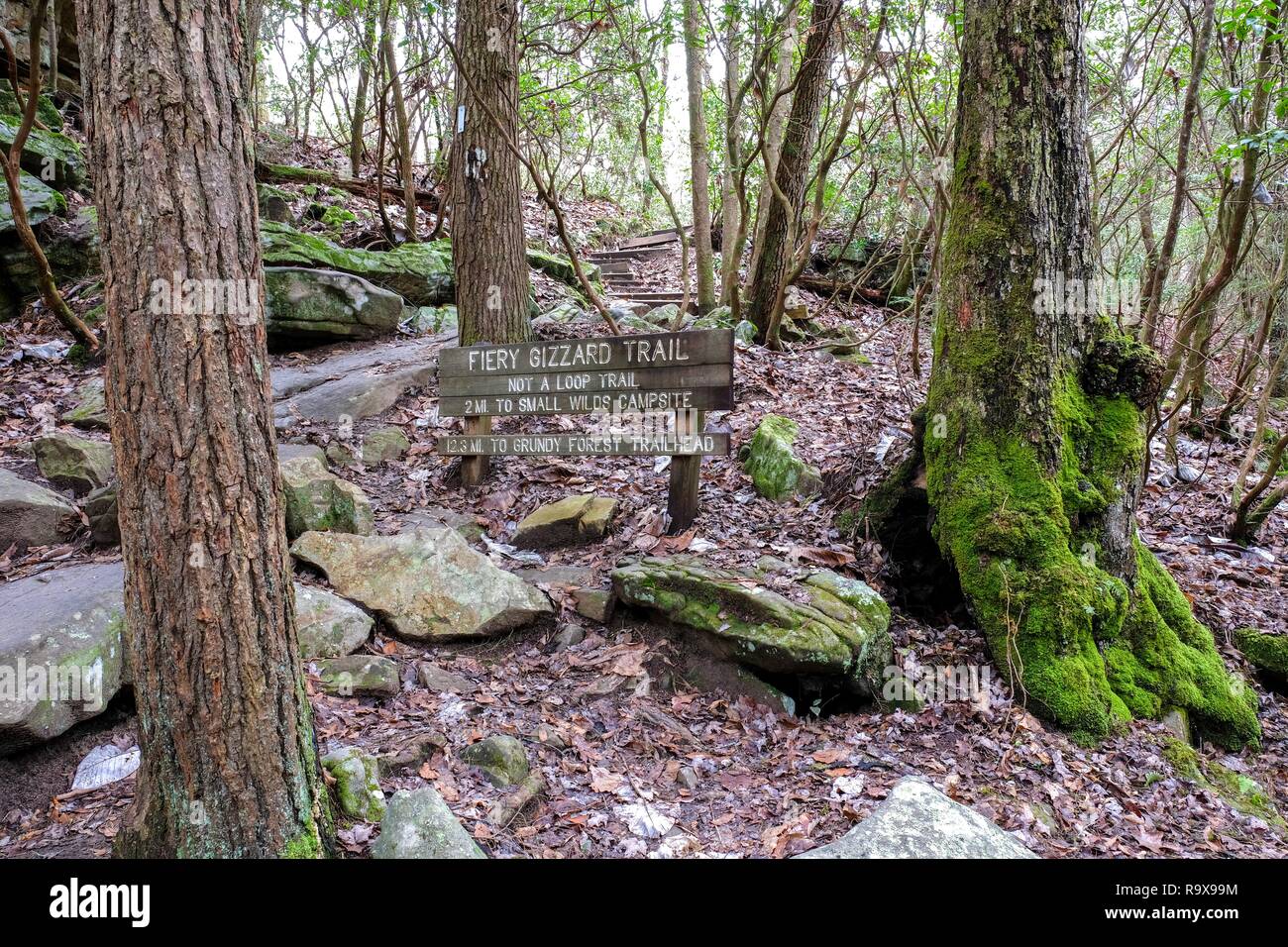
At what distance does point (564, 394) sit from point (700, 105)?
26.2ft

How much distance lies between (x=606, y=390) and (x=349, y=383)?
373cm

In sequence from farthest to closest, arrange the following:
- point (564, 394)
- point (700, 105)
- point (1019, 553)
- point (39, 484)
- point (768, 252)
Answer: point (700, 105), point (768, 252), point (564, 394), point (39, 484), point (1019, 553)

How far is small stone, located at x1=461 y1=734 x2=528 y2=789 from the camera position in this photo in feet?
11.7

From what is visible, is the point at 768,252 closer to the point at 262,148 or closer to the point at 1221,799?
the point at 1221,799

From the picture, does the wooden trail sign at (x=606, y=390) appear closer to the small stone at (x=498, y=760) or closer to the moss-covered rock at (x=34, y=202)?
the small stone at (x=498, y=760)

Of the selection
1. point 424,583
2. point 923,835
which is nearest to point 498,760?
point 424,583

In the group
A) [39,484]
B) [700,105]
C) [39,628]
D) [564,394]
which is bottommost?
[39,628]

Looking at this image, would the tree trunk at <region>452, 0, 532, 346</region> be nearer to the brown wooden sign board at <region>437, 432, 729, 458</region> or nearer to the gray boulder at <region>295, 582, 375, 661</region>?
the brown wooden sign board at <region>437, 432, 729, 458</region>

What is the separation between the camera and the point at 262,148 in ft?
46.7

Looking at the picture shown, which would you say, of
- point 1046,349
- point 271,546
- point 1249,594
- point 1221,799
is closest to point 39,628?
point 271,546

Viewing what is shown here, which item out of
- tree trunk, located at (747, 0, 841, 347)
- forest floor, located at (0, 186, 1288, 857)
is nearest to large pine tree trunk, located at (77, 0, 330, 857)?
forest floor, located at (0, 186, 1288, 857)

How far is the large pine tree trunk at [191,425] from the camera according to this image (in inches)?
94.8

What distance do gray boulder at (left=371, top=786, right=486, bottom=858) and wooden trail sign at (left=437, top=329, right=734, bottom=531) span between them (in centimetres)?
319

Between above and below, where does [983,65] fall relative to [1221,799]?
above
